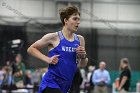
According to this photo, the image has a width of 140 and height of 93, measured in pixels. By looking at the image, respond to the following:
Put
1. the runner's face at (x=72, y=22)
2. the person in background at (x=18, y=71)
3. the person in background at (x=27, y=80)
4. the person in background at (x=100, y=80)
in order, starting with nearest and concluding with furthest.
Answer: the runner's face at (x=72, y=22), the person in background at (x=18, y=71), the person in background at (x=27, y=80), the person in background at (x=100, y=80)

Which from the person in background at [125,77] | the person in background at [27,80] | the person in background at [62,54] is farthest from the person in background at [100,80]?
the person in background at [62,54]

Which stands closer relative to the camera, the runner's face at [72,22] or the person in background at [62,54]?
the person in background at [62,54]

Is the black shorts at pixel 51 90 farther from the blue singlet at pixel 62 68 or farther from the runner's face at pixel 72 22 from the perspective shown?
the runner's face at pixel 72 22

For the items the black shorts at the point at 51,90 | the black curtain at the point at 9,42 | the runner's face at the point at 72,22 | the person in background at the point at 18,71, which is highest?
the runner's face at the point at 72,22

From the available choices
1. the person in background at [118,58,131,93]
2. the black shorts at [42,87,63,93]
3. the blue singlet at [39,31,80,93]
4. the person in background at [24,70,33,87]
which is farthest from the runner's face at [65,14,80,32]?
the person in background at [24,70,33,87]

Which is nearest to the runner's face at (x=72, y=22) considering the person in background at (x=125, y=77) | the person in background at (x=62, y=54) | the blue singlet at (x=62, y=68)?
the person in background at (x=62, y=54)

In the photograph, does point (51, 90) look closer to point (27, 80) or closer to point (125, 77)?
point (125, 77)

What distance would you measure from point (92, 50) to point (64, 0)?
11.7 ft

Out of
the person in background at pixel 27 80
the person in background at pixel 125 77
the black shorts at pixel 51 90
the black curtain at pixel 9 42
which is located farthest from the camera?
the black curtain at pixel 9 42

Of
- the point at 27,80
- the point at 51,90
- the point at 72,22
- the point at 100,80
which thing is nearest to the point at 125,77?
the point at 100,80

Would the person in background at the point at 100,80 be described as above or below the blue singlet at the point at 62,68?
below

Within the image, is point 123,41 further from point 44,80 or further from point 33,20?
point 44,80

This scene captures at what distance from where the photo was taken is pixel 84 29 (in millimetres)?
18250

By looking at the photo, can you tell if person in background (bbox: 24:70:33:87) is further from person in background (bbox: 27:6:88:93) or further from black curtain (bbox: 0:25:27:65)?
person in background (bbox: 27:6:88:93)
